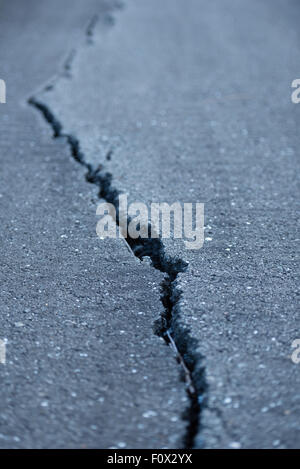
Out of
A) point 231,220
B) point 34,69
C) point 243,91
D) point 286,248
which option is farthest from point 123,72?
point 286,248

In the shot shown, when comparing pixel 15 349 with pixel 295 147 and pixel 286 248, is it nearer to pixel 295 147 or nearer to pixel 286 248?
pixel 286 248

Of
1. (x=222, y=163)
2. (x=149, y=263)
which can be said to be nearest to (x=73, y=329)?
(x=149, y=263)

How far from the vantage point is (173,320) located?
94.4 inches

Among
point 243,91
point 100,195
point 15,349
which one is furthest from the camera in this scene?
point 243,91

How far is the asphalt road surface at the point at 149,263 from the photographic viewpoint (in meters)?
1.92

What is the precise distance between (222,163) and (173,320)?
6.12 feet

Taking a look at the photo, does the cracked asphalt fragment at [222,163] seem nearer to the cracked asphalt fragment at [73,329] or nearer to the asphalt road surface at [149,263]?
the asphalt road surface at [149,263]

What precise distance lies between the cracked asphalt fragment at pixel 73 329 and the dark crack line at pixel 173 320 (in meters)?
0.04

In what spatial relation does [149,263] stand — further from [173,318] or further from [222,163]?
[222,163]

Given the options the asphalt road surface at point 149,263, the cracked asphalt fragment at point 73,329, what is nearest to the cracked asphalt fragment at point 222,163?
the asphalt road surface at point 149,263

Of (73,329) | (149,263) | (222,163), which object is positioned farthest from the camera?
(222,163)

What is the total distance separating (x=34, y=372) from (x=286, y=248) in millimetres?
1537

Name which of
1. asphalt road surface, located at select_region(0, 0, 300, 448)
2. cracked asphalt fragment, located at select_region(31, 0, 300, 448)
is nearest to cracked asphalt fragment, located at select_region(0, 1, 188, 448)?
asphalt road surface, located at select_region(0, 0, 300, 448)

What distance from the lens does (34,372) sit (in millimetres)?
2102
